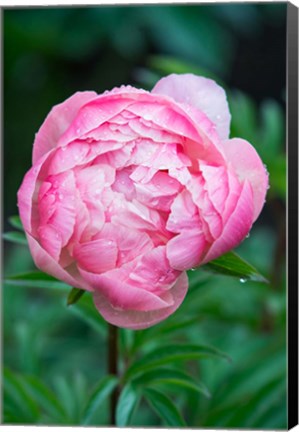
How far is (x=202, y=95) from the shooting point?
116 cm

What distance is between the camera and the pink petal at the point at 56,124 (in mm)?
1140

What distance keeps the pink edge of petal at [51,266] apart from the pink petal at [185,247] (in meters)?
0.11

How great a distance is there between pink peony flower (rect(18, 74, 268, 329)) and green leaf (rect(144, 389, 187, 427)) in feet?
0.74

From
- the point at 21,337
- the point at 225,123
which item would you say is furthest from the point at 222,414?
the point at 225,123

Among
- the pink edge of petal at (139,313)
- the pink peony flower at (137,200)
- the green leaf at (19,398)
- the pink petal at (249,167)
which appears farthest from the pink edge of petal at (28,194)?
the green leaf at (19,398)

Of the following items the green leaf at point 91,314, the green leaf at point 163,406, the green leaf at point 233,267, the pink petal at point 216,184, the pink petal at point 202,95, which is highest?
the pink petal at point 202,95

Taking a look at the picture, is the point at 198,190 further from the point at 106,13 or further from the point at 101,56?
the point at 101,56

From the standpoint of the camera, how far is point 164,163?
1089 mm

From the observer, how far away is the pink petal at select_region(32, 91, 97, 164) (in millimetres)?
1140

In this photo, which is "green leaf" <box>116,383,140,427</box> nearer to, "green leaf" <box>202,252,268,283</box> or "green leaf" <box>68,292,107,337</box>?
"green leaf" <box>68,292,107,337</box>

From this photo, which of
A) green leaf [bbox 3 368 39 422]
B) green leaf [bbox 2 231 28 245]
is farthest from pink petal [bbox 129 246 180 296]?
green leaf [bbox 3 368 39 422]

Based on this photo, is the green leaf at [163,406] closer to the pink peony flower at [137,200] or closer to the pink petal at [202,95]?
the pink peony flower at [137,200]

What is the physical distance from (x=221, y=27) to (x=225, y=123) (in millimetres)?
1700

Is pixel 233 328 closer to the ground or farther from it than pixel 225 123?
closer to the ground
